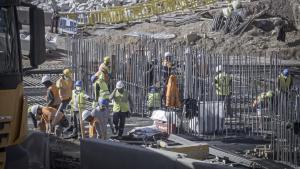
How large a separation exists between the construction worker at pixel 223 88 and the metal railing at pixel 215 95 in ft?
0.13

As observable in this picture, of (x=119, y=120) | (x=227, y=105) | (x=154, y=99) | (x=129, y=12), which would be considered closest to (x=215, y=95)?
(x=227, y=105)

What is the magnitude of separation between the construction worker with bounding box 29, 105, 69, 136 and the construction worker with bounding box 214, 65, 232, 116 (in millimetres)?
3991

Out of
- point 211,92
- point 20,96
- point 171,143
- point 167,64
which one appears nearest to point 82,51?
point 167,64

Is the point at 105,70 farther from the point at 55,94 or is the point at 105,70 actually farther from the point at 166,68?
the point at 55,94

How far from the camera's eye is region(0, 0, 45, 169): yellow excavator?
8055 mm

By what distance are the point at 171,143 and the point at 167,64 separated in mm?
5827

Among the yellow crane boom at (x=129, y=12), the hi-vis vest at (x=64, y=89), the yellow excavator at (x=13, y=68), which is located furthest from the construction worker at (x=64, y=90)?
the yellow crane boom at (x=129, y=12)

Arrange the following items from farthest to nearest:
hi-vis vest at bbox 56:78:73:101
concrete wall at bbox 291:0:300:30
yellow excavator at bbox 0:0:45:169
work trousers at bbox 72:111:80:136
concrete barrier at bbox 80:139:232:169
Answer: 1. concrete wall at bbox 291:0:300:30
2. hi-vis vest at bbox 56:78:73:101
3. work trousers at bbox 72:111:80:136
4. concrete barrier at bbox 80:139:232:169
5. yellow excavator at bbox 0:0:45:169

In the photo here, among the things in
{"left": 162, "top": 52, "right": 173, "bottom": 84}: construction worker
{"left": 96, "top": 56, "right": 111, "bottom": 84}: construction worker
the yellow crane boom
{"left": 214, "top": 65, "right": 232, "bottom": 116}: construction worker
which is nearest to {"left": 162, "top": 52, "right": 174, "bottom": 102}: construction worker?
{"left": 162, "top": 52, "right": 173, "bottom": 84}: construction worker

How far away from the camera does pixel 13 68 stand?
8.41 meters

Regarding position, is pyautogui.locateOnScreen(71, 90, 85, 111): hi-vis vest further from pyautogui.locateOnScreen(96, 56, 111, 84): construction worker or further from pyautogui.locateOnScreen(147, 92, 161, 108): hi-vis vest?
pyautogui.locateOnScreen(147, 92, 161, 108): hi-vis vest

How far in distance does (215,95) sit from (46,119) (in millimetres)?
4423

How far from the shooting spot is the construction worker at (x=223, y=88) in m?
18.1

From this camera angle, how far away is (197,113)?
1752 centimetres
